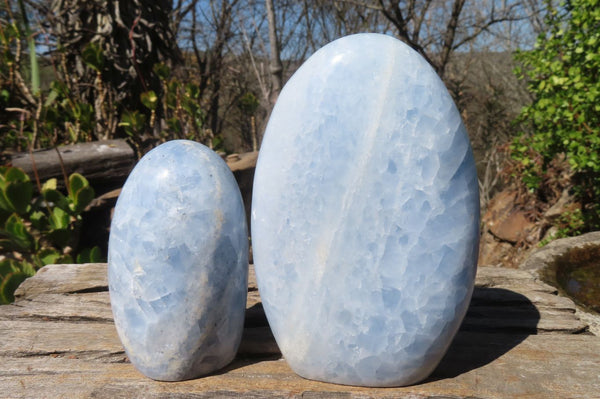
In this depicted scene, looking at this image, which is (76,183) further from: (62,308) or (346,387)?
(346,387)

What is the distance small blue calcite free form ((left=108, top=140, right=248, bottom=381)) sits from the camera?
985mm

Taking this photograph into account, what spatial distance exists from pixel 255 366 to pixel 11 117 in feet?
10.1

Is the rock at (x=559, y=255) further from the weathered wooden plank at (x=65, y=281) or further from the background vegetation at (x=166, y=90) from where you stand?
the weathered wooden plank at (x=65, y=281)

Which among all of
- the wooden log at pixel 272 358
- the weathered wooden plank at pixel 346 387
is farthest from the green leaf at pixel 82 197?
the weathered wooden plank at pixel 346 387

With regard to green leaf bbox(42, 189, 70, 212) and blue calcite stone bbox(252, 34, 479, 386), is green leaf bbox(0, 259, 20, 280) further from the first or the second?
blue calcite stone bbox(252, 34, 479, 386)

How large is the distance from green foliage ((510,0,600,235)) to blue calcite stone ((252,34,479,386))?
67.3 inches

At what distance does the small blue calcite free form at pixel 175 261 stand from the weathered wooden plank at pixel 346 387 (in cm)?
7

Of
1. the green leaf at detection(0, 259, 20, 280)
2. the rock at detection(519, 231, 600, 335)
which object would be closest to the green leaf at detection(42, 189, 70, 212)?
the green leaf at detection(0, 259, 20, 280)

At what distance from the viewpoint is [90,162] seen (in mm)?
2947

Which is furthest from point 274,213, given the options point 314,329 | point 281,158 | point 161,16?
point 161,16

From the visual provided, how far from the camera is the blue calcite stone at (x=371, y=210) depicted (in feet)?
3.08

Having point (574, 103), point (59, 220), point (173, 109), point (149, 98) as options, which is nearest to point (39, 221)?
point (59, 220)

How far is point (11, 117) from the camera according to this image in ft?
10.9

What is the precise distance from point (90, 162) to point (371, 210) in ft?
8.10
